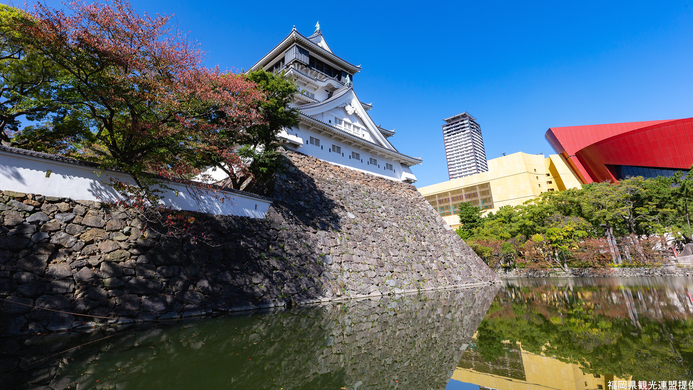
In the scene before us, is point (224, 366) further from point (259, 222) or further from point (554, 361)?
point (259, 222)

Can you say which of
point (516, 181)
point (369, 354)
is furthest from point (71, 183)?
point (516, 181)

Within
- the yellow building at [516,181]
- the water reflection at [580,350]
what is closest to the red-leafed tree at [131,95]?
the water reflection at [580,350]

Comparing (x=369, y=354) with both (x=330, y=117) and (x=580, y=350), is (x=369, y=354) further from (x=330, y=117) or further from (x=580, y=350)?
(x=330, y=117)

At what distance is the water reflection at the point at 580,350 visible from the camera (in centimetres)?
300

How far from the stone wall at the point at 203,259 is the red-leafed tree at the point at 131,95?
1573 millimetres

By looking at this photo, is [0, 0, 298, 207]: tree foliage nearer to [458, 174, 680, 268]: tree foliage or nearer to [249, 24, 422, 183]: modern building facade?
[249, 24, 422, 183]: modern building facade

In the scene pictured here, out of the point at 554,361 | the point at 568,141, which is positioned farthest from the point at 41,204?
the point at 568,141

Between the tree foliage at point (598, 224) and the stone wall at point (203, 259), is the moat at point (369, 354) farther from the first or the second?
the tree foliage at point (598, 224)

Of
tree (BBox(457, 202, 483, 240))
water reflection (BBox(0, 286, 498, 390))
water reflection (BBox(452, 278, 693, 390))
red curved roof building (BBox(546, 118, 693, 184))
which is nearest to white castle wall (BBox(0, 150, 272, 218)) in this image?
water reflection (BBox(0, 286, 498, 390))

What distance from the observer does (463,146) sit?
4985 inches

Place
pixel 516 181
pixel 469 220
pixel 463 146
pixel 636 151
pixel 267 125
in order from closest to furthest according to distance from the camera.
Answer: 1. pixel 267 125
2. pixel 469 220
3. pixel 636 151
4. pixel 516 181
5. pixel 463 146

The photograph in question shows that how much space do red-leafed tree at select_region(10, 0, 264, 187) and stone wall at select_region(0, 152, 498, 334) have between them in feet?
5.16

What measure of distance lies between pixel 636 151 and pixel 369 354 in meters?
41.1

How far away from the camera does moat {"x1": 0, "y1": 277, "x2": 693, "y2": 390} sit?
9.82 ft
